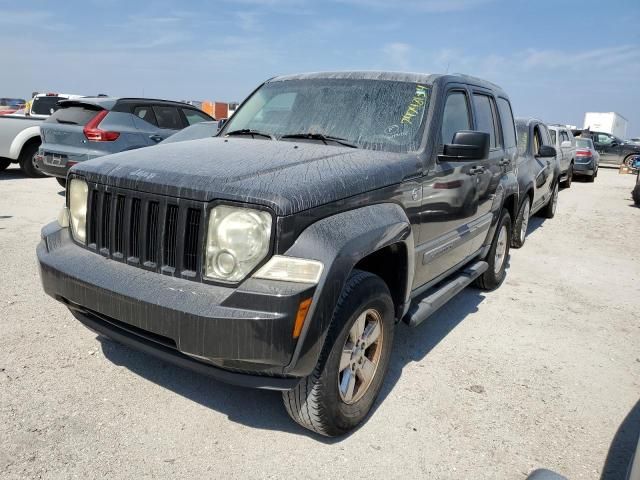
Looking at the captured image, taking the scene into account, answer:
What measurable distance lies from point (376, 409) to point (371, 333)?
1.66 feet

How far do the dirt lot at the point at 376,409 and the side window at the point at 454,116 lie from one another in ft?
5.19

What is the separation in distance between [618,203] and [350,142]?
38.0 feet

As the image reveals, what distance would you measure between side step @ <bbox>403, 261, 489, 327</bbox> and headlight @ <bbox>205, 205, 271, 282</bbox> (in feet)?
4.41

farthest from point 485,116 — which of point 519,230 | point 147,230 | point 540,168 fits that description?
point 540,168

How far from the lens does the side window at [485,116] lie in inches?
168

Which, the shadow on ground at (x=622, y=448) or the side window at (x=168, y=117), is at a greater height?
the side window at (x=168, y=117)

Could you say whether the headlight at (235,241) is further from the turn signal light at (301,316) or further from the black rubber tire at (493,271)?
the black rubber tire at (493,271)

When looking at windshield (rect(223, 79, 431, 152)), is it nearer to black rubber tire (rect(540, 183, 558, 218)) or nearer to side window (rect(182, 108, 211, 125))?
side window (rect(182, 108, 211, 125))

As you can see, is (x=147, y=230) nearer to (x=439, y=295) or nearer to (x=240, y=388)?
(x=240, y=388)

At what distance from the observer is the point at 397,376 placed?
3.32 m

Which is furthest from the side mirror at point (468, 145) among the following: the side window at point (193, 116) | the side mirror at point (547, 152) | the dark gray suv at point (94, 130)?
the side window at point (193, 116)

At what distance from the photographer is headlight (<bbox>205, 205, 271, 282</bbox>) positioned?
7.07 ft

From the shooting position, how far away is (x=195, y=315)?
2.07 metres

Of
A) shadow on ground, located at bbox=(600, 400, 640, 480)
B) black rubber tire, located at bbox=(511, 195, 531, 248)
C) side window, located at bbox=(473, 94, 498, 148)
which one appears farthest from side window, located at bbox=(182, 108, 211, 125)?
shadow on ground, located at bbox=(600, 400, 640, 480)
